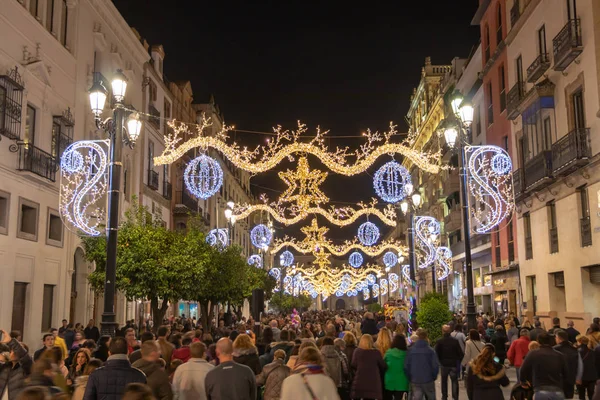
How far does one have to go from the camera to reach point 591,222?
69.3 ft

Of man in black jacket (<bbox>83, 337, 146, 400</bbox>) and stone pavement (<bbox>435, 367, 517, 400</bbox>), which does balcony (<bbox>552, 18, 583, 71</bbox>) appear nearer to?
stone pavement (<bbox>435, 367, 517, 400</bbox>)

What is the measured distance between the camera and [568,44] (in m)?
21.3

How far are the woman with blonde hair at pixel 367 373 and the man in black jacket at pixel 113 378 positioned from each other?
4.35 meters

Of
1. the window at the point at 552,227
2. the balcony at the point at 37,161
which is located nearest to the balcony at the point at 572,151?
the window at the point at 552,227

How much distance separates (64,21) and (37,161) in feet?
20.7

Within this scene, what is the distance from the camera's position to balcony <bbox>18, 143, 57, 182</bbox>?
21219 mm

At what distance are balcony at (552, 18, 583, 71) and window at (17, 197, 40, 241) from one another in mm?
17196

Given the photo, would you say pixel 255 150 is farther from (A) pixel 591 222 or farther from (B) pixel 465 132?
(A) pixel 591 222

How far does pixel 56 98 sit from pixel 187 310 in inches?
976

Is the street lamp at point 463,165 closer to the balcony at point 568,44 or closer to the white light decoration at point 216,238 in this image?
the balcony at point 568,44

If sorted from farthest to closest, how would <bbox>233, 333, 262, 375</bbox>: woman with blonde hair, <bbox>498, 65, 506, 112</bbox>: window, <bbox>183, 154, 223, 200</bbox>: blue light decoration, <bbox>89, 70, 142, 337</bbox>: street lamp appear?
<bbox>498, 65, 506, 112</bbox>: window < <bbox>183, 154, 223, 200</bbox>: blue light decoration < <bbox>89, 70, 142, 337</bbox>: street lamp < <bbox>233, 333, 262, 375</bbox>: woman with blonde hair

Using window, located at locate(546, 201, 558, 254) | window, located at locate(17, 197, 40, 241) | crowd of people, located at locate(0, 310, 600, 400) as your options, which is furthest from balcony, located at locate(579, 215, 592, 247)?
window, located at locate(17, 197, 40, 241)

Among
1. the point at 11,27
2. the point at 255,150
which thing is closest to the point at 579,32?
the point at 255,150

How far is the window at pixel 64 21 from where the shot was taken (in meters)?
25.2
